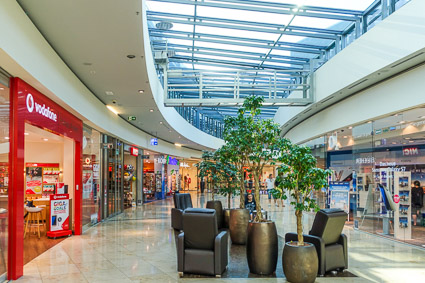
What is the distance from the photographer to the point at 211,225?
6141 millimetres

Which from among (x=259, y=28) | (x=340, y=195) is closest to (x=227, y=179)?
(x=340, y=195)

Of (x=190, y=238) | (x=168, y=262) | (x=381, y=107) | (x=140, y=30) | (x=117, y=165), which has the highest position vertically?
(x=140, y=30)

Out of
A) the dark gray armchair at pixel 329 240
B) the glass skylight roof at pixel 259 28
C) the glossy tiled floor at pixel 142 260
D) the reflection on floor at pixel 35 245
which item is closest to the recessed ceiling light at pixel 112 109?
the glass skylight roof at pixel 259 28

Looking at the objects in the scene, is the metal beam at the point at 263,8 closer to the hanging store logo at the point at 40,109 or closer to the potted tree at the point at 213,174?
the hanging store logo at the point at 40,109

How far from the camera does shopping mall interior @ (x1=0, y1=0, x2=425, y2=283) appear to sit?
19.6 feet

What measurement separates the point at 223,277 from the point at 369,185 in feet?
21.0

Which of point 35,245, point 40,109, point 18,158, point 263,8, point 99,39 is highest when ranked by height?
point 263,8

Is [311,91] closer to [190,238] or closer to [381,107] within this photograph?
[381,107]

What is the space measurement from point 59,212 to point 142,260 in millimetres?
3681

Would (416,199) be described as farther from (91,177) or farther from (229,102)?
(91,177)

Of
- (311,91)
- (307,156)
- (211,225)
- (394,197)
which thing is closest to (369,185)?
(394,197)

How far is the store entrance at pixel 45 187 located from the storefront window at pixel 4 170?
5.41 ft

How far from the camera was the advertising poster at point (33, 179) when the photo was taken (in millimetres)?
13250

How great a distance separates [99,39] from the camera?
6.41 m
